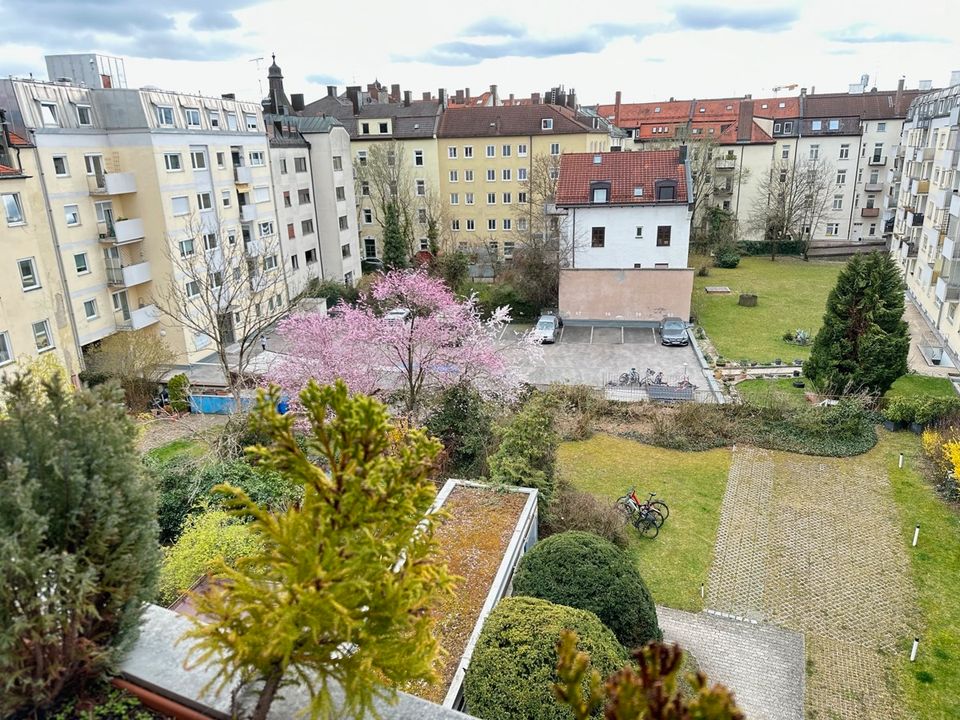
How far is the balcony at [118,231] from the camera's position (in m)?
29.3

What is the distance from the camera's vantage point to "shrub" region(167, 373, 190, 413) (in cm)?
2764

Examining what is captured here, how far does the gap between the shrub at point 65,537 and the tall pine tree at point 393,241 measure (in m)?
42.9

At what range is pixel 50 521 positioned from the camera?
528 centimetres

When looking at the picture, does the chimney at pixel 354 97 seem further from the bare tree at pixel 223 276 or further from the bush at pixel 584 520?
the bush at pixel 584 520

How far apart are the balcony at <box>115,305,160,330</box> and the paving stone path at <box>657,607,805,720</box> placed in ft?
88.7

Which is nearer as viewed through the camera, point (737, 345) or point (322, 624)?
point (322, 624)

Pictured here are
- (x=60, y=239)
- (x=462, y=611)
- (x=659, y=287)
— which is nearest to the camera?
(x=462, y=611)

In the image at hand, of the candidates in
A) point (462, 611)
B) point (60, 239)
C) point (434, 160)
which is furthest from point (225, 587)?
point (434, 160)

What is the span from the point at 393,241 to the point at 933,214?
114 feet

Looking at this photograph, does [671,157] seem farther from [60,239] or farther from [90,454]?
[90,454]

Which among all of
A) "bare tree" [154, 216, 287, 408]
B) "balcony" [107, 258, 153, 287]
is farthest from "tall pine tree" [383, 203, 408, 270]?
"balcony" [107, 258, 153, 287]

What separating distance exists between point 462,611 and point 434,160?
4911cm

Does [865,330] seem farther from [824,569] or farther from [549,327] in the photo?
[549,327]

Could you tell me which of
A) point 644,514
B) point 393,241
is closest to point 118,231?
point 393,241
